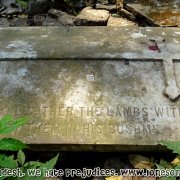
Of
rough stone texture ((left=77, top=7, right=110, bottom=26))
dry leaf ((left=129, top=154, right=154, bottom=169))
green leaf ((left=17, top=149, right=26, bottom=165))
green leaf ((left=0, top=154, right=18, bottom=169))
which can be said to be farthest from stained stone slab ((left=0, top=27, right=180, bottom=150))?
rough stone texture ((left=77, top=7, right=110, bottom=26))

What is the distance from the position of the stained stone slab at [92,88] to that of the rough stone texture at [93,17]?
586mm

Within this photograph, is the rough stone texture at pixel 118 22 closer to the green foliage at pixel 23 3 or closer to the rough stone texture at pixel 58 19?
the rough stone texture at pixel 58 19

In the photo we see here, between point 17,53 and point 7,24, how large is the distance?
51.3 inches

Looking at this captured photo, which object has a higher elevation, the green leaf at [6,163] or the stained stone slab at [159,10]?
the green leaf at [6,163]

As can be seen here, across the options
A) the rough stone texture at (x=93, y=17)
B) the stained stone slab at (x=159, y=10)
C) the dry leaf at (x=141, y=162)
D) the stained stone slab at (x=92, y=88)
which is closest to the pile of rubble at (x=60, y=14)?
the rough stone texture at (x=93, y=17)

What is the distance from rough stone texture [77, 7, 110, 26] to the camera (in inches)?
138

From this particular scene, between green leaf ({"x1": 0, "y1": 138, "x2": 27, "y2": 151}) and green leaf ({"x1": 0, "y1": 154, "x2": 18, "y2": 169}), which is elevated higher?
green leaf ({"x1": 0, "y1": 138, "x2": 27, "y2": 151})

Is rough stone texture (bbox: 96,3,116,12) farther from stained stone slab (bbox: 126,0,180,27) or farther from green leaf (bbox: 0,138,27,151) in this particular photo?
green leaf (bbox: 0,138,27,151)

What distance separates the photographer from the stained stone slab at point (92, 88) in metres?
2.14

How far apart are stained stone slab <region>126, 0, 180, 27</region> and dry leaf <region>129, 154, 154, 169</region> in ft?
5.82

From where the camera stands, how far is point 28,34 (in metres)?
2.98

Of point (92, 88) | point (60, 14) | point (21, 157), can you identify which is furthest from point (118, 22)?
point (21, 157)

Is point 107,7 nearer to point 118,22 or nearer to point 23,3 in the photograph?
point 118,22

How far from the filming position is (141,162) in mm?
2162
